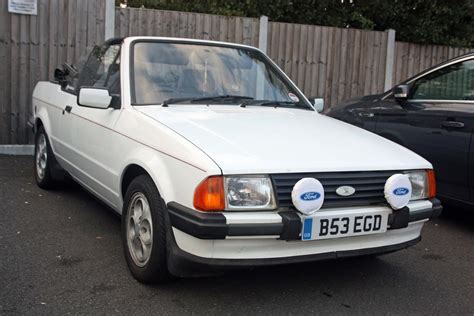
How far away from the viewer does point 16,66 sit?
7613 millimetres

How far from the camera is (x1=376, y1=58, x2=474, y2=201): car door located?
497 cm

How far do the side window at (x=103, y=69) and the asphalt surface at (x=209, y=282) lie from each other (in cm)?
122

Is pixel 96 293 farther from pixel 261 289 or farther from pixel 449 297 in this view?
pixel 449 297

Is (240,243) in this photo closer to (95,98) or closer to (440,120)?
(95,98)

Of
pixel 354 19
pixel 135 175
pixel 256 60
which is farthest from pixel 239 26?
pixel 135 175

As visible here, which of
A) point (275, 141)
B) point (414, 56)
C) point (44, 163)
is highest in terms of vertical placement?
point (414, 56)

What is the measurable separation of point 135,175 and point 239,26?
17.2 ft

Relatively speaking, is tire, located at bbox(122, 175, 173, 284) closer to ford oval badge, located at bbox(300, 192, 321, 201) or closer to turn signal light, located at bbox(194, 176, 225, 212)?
turn signal light, located at bbox(194, 176, 225, 212)

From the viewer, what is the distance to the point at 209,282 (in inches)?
144

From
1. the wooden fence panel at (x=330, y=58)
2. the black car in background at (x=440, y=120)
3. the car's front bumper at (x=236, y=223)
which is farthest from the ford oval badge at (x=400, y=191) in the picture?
the wooden fence panel at (x=330, y=58)

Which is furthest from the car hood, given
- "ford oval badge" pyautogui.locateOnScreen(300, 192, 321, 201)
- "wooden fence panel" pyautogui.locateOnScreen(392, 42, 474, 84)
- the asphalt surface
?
"wooden fence panel" pyautogui.locateOnScreen(392, 42, 474, 84)

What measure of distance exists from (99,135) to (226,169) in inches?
66.1

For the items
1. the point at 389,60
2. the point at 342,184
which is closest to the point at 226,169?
the point at 342,184

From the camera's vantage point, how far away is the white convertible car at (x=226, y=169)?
3.02 metres
